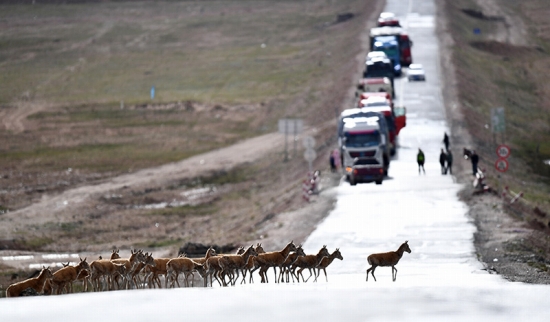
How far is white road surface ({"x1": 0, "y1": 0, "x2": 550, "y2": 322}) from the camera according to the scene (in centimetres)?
1294

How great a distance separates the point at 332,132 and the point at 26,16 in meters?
39.5

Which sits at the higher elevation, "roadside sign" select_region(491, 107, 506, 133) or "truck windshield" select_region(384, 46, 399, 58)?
"truck windshield" select_region(384, 46, 399, 58)

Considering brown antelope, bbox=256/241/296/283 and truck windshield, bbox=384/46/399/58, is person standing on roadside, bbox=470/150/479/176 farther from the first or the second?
truck windshield, bbox=384/46/399/58

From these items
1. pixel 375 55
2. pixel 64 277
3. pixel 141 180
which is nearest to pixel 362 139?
pixel 141 180

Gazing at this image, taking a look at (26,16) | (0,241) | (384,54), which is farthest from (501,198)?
(26,16)

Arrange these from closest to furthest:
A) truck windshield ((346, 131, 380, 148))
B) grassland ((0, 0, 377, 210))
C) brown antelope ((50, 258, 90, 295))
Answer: brown antelope ((50, 258, 90, 295)), truck windshield ((346, 131, 380, 148)), grassland ((0, 0, 377, 210))

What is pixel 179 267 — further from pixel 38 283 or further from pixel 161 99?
pixel 161 99

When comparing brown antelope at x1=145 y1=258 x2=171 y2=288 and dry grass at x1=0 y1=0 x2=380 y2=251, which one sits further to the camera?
dry grass at x1=0 y1=0 x2=380 y2=251

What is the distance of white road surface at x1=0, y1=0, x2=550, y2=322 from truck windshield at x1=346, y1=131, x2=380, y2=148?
2.05 meters

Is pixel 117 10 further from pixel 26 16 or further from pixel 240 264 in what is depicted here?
pixel 240 264

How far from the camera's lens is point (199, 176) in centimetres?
6322

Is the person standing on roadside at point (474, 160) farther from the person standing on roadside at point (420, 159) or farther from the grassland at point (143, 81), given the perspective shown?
the grassland at point (143, 81)

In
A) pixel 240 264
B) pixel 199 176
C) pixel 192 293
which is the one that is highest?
pixel 192 293

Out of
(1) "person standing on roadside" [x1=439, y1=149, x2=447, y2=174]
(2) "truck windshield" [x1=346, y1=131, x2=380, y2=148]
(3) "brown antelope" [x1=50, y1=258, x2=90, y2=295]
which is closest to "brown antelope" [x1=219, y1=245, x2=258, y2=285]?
(3) "brown antelope" [x1=50, y1=258, x2=90, y2=295]
